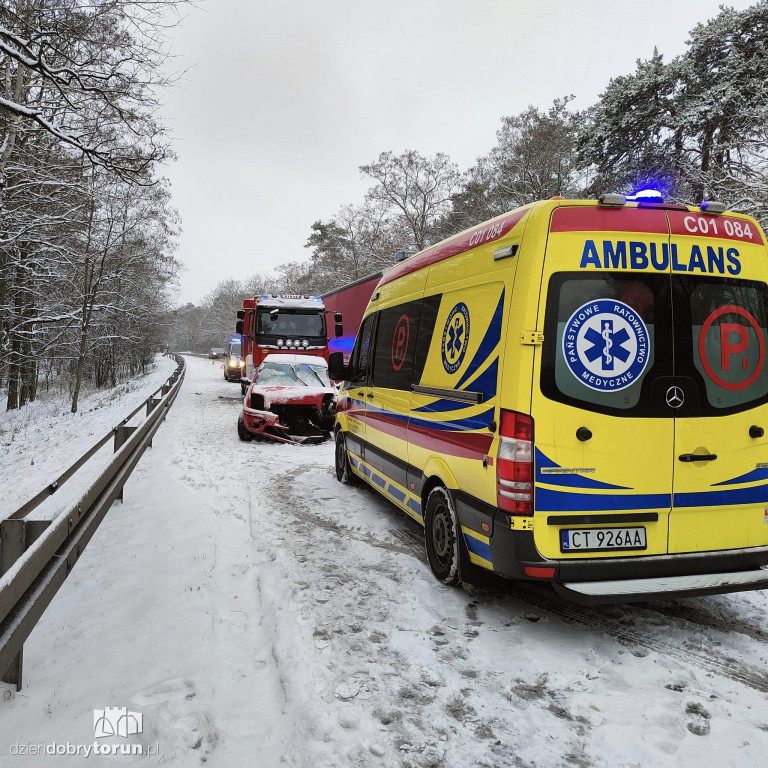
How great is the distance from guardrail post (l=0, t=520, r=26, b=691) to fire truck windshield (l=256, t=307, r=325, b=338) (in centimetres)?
1484

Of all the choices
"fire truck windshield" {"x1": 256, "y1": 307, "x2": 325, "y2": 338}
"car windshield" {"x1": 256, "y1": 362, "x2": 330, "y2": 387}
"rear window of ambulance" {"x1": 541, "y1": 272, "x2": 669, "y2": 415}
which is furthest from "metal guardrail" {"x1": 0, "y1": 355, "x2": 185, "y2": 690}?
"fire truck windshield" {"x1": 256, "y1": 307, "x2": 325, "y2": 338}

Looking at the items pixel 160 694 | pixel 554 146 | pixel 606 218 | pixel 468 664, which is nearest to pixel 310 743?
pixel 160 694

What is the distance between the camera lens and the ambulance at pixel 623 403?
3.29m

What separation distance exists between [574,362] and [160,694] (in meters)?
2.85

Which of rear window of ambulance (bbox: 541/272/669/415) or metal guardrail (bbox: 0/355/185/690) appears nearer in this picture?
metal guardrail (bbox: 0/355/185/690)

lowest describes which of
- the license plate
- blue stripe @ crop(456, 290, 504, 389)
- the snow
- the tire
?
the snow

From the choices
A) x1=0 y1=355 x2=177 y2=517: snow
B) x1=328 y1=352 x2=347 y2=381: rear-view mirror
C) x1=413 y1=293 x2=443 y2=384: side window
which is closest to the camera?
x1=413 y1=293 x2=443 y2=384: side window

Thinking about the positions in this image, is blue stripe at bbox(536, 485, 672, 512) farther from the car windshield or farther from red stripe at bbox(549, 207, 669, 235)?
the car windshield

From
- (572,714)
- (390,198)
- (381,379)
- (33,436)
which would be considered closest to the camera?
(572,714)

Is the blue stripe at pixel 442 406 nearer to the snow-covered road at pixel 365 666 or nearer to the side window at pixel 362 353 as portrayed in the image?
the snow-covered road at pixel 365 666

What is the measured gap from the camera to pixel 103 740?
8.08 ft

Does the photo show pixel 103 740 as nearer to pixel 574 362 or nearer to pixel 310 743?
pixel 310 743

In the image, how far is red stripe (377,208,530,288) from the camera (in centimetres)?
373

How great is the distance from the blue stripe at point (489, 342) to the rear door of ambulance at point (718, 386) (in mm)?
1051
